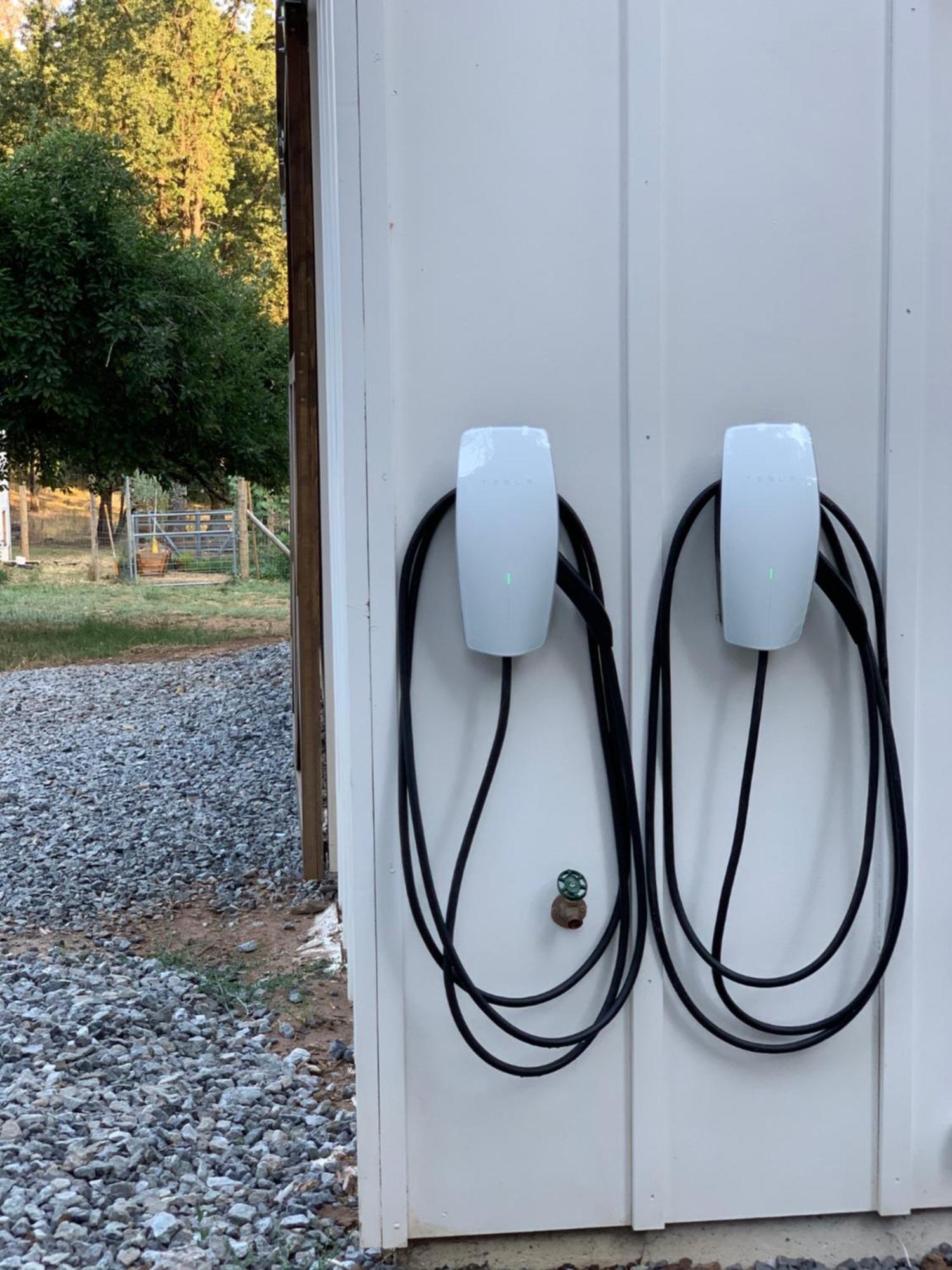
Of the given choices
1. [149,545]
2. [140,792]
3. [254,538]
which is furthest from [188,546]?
[140,792]

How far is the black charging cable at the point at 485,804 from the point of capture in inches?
68.4

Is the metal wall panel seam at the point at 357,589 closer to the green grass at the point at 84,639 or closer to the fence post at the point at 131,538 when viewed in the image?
the green grass at the point at 84,639

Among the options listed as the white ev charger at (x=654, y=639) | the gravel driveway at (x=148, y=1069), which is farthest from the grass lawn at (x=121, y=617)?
the white ev charger at (x=654, y=639)

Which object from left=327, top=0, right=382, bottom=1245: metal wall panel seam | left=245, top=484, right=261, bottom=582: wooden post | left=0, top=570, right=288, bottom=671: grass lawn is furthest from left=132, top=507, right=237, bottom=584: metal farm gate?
left=327, top=0, right=382, bottom=1245: metal wall panel seam

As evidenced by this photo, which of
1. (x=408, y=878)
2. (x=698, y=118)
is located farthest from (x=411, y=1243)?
(x=698, y=118)

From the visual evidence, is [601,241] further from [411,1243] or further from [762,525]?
[411,1243]

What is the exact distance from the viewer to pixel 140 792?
18.4ft

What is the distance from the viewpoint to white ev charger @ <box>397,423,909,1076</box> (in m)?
1.67

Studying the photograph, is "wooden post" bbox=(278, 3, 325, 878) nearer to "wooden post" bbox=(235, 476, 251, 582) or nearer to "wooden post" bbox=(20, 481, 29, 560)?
"wooden post" bbox=(235, 476, 251, 582)

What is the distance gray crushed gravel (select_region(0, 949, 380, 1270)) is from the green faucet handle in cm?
70

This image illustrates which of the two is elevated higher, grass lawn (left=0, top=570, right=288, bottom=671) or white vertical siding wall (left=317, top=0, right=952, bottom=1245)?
white vertical siding wall (left=317, top=0, right=952, bottom=1245)

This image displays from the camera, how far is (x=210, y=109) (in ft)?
61.5

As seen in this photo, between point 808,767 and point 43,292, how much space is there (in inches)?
366

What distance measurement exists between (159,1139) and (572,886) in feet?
3.65
